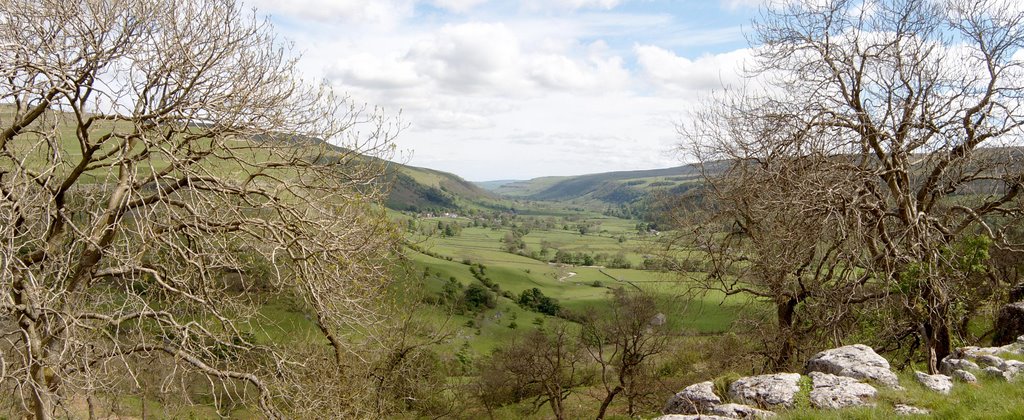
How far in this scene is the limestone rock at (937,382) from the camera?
7.53 metres

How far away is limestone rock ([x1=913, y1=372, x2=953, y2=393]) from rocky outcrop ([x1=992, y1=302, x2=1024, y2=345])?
163 inches

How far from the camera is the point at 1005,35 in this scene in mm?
10188

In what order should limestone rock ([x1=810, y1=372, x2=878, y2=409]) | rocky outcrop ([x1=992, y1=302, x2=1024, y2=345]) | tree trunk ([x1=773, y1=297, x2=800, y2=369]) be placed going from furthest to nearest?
tree trunk ([x1=773, y1=297, x2=800, y2=369])
rocky outcrop ([x1=992, y1=302, x2=1024, y2=345])
limestone rock ([x1=810, y1=372, x2=878, y2=409])

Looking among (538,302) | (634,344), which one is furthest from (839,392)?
(538,302)

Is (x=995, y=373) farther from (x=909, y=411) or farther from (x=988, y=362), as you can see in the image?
(x=909, y=411)

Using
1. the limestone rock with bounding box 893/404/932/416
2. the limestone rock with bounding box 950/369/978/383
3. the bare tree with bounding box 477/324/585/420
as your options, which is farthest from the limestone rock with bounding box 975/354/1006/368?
the bare tree with bounding box 477/324/585/420

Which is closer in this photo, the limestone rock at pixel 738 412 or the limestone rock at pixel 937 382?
the limestone rock at pixel 738 412

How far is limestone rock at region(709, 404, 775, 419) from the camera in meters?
7.12

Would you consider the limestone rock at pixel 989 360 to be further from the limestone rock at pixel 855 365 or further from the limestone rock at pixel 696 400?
the limestone rock at pixel 696 400

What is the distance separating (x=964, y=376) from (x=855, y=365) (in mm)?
1363

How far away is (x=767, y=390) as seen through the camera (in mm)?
7980

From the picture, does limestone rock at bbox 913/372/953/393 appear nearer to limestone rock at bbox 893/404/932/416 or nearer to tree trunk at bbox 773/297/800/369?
limestone rock at bbox 893/404/932/416

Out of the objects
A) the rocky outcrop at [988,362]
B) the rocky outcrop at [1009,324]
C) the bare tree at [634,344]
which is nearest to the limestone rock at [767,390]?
the rocky outcrop at [988,362]

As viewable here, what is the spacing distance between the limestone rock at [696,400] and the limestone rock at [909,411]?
218 centimetres
